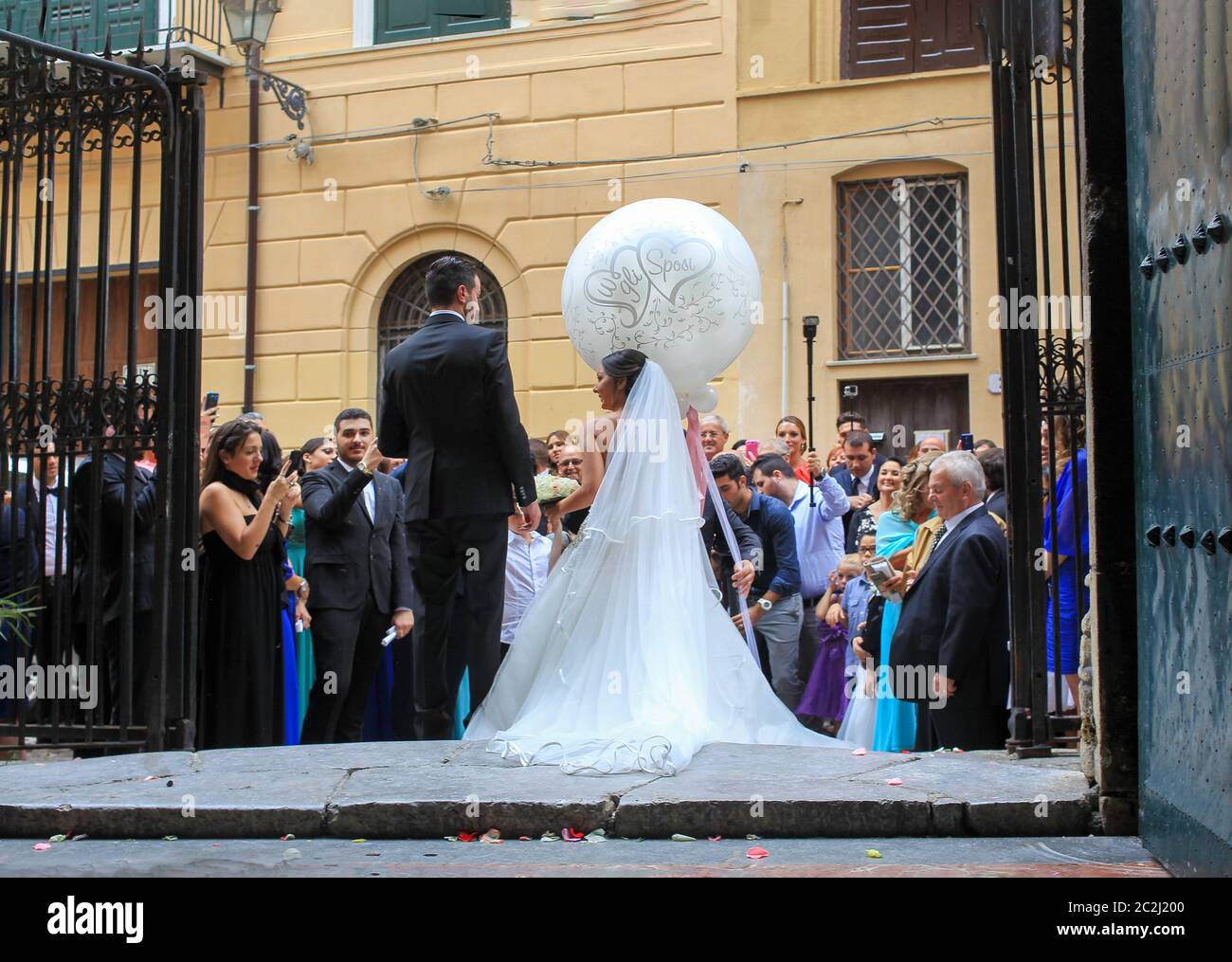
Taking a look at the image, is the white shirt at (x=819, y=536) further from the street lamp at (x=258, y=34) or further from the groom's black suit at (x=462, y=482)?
the street lamp at (x=258, y=34)

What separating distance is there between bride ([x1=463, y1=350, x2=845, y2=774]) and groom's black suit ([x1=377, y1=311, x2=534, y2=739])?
25 centimetres

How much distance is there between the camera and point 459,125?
16.3 meters

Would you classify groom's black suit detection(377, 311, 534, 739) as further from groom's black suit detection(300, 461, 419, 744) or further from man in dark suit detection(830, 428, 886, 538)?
man in dark suit detection(830, 428, 886, 538)

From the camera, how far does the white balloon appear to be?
7.32m

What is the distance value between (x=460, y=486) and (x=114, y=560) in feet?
5.52

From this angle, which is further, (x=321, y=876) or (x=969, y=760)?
(x=969, y=760)

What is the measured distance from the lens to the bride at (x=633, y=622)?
6.61 meters

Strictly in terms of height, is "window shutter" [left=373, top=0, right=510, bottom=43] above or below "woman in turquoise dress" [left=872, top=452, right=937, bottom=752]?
above

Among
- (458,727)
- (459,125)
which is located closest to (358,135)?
(459,125)

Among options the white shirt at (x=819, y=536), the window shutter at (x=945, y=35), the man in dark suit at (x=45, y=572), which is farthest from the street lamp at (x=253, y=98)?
the man in dark suit at (x=45, y=572)

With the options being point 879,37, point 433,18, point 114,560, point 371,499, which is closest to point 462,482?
point 114,560

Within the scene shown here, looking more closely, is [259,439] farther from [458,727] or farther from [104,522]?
[458,727]

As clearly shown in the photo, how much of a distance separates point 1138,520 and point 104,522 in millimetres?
4611

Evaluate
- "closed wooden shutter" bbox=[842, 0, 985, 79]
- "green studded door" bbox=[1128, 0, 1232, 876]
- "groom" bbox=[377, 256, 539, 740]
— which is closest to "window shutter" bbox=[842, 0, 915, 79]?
"closed wooden shutter" bbox=[842, 0, 985, 79]
